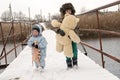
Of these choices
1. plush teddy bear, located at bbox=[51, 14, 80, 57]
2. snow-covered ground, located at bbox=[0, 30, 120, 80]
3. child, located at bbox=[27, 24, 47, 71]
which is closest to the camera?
snow-covered ground, located at bbox=[0, 30, 120, 80]

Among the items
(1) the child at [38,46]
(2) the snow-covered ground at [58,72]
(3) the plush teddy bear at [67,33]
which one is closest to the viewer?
(2) the snow-covered ground at [58,72]

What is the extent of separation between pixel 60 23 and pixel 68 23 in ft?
0.49

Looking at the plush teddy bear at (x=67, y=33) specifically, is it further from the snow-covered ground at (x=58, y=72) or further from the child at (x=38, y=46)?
the snow-covered ground at (x=58, y=72)

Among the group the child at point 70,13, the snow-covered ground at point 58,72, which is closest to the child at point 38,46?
the snow-covered ground at point 58,72

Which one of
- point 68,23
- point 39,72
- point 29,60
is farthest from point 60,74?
point 29,60

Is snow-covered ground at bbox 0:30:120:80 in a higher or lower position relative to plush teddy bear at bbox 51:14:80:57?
lower

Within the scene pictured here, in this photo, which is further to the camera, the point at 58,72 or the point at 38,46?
the point at 38,46

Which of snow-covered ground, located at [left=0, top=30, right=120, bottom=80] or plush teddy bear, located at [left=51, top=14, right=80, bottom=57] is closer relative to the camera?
snow-covered ground, located at [left=0, top=30, right=120, bottom=80]

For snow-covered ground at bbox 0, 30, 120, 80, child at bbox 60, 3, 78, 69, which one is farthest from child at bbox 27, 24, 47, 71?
child at bbox 60, 3, 78, 69

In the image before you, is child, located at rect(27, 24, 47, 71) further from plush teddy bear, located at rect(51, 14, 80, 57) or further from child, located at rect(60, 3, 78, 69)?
child, located at rect(60, 3, 78, 69)

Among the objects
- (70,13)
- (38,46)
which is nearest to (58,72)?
(38,46)

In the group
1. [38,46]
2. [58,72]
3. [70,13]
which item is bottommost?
[58,72]

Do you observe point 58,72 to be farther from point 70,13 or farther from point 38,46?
point 70,13

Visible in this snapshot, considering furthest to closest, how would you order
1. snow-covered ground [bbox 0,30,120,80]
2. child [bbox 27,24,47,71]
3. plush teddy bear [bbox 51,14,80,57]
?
child [bbox 27,24,47,71] < plush teddy bear [bbox 51,14,80,57] < snow-covered ground [bbox 0,30,120,80]
